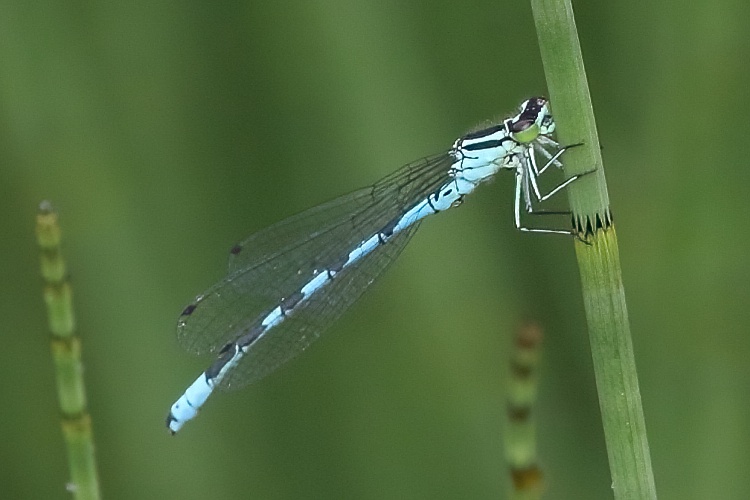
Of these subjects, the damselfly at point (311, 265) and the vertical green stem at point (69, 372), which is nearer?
the vertical green stem at point (69, 372)

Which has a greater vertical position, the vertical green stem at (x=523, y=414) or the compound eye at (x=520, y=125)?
the compound eye at (x=520, y=125)

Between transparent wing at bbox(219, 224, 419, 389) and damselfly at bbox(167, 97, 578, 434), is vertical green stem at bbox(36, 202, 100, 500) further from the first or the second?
transparent wing at bbox(219, 224, 419, 389)

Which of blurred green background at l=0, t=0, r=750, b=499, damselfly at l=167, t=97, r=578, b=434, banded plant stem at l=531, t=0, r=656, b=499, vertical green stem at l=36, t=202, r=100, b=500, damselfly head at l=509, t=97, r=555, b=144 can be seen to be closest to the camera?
banded plant stem at l=531, t=0, r=656, b=499

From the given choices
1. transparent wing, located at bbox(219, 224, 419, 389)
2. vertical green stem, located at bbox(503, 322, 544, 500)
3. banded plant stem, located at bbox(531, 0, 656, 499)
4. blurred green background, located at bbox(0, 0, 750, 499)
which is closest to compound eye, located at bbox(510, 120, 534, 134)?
blurred green background, located at bbox(0, 0, 750, 499)

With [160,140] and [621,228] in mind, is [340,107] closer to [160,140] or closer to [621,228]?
[160,140]

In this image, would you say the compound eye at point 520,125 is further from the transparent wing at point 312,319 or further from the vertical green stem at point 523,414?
the vertical green stem at point 523,414

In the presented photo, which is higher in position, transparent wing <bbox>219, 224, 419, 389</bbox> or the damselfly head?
the damselfly head

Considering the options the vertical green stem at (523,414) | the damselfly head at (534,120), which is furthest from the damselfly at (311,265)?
the vertical green stem at (523,414)
